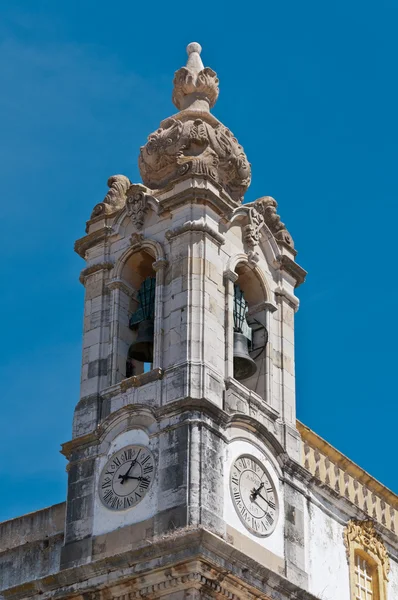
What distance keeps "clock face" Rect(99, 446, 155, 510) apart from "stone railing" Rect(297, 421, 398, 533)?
360 centimetres

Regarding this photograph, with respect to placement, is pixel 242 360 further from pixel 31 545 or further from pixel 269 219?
pixel 31 545

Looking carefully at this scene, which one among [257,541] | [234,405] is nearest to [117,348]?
[234,405]

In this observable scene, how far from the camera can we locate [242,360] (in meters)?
30.0

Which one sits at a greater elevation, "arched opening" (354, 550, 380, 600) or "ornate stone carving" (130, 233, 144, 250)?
"ornate stone carving" (130, 233, 144, 250)

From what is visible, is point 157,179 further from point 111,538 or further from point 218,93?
point 111,538

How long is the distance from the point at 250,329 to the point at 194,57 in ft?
19.4

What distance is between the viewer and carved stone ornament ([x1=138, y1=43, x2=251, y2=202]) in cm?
3061

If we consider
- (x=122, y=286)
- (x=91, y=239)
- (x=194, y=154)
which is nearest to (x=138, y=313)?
(x=122, y=286)

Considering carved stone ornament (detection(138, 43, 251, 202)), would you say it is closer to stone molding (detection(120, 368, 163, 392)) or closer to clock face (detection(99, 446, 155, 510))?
stone molding (detection(120, 368, 163, 392))

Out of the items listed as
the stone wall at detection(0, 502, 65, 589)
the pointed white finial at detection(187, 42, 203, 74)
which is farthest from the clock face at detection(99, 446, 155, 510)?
the pointed white finial at detection(187, 42, 203, 74)

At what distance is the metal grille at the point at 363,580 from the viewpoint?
100 feet

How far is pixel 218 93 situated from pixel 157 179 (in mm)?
2675

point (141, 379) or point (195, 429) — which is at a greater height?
point (141, 379)

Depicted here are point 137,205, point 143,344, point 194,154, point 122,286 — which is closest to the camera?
point 143,344
